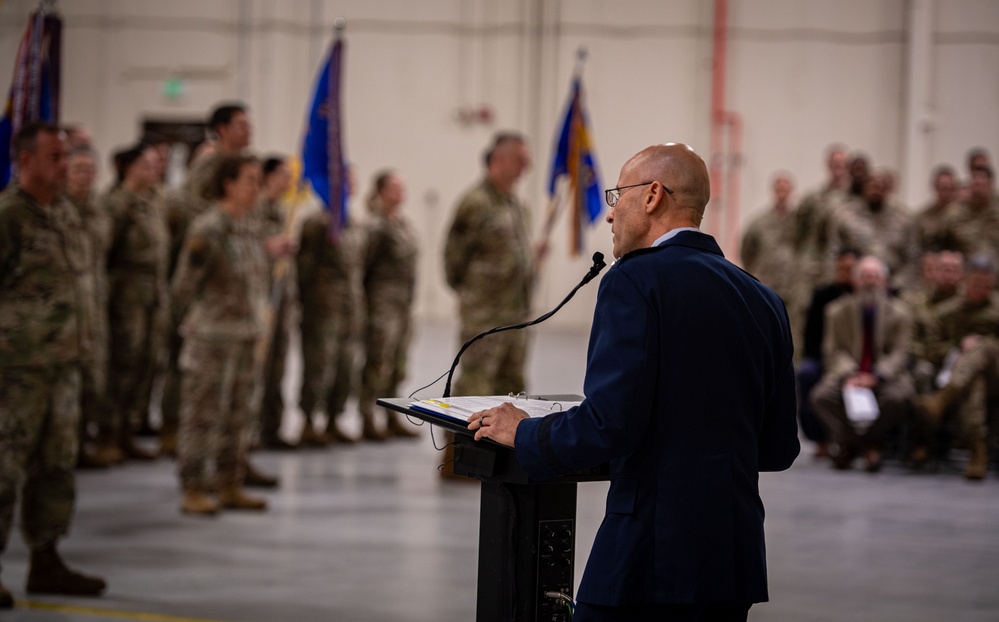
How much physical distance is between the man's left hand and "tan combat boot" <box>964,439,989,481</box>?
551cm

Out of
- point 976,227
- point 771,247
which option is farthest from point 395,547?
point 771,247

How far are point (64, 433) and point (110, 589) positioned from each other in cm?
62

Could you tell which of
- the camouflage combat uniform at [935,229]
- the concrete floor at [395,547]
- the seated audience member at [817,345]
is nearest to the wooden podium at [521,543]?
the concrete floor at [395,547]

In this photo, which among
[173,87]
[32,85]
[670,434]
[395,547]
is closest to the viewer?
[670,434]

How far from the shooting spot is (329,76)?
7.47m

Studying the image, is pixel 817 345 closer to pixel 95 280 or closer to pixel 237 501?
pixel 237 501

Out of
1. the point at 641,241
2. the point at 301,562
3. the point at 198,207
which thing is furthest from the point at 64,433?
the point at 198,207

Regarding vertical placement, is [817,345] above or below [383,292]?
below

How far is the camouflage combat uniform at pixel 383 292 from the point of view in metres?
8.23

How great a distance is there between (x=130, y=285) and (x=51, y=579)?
3044 mm

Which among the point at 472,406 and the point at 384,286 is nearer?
the point at 472,406

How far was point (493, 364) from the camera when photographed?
265 inches

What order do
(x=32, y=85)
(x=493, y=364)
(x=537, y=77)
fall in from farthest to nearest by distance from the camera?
(x=537, y=77), (x=493, y=364), (x=32, y=85)

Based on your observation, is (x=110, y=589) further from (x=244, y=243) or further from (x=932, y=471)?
(x=932, y=471)
